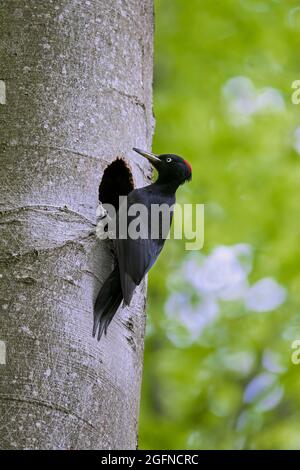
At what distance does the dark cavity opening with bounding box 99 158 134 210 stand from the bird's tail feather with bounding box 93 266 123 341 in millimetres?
532

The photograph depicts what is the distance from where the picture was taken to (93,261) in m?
3.03

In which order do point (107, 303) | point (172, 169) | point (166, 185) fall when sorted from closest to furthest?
point (107, 303) < point (166, 185) < point (172, 169)

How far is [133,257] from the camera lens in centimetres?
332

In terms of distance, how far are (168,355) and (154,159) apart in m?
3.03

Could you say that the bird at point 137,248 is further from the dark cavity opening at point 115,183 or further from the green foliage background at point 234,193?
the green foliage background at point 234,193

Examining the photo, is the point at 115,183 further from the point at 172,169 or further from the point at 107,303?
the point at 107,303

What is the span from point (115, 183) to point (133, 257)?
528 millimetres

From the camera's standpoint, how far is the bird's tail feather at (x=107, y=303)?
9.33 feet

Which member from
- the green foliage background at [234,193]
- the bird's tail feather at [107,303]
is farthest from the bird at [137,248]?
the green foliage background at [234,193]

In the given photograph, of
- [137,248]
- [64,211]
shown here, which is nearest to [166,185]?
[137,248]

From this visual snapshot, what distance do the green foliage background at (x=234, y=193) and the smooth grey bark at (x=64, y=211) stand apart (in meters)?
2.39

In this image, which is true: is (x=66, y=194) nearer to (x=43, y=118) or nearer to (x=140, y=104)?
(x=43, y=118)

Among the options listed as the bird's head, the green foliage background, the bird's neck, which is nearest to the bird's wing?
the bird's neck
